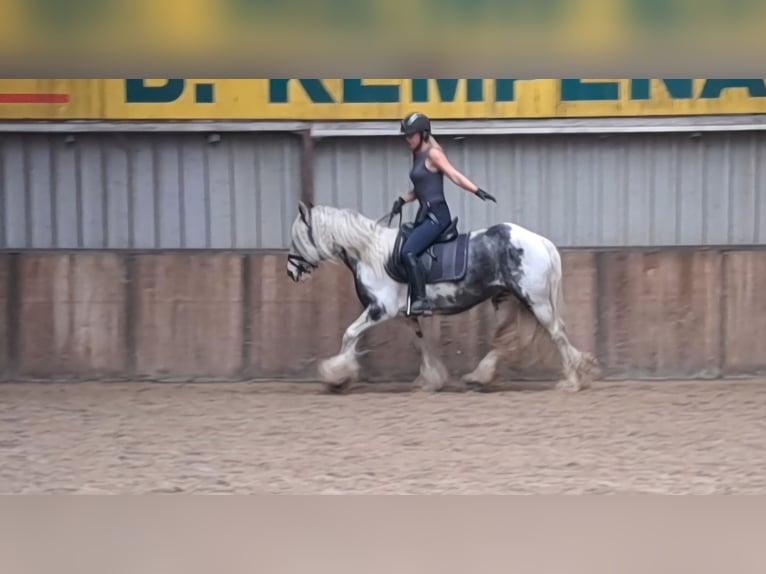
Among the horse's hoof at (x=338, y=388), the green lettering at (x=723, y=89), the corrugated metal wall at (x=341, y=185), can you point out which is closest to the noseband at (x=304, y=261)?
the horse's hoof at (x=338, y=388)

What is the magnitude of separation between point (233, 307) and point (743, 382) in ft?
15.0

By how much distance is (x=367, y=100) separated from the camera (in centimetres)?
1030

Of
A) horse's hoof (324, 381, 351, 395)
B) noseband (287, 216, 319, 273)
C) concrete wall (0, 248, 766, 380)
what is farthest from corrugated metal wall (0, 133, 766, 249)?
horse's hoof (324, 381, 351, 395)

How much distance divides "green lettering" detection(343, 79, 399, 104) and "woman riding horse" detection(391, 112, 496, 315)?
1380 mm

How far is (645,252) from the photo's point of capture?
32.8 feet

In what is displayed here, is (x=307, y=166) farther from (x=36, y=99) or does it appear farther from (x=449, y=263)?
(x=36, y=99)

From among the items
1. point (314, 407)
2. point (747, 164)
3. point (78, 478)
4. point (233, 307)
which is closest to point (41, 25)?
point (78, 478)

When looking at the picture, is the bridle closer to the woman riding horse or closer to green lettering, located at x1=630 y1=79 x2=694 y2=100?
the woman riding horse

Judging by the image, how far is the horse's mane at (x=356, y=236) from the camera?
917cm

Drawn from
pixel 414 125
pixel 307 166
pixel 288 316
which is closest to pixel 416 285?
pixel 414 125

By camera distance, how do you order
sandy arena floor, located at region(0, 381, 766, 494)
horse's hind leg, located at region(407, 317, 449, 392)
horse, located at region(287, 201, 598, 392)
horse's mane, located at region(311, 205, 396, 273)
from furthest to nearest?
1. horse's hind leg, located at region(407, 317, 449, 392)
2. horse's mane, located at region(311, 205, 396, 273)
3. horse, located at region(287, 201, 598, 392)
4. sandy arena floor, located at region(0, 381, 766, 494)

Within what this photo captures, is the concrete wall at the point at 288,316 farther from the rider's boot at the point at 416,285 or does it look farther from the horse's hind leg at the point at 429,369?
the rider's boot at the point at 416,285

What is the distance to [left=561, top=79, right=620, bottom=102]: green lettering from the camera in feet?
33.6

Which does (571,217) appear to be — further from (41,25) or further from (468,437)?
(41,25)
